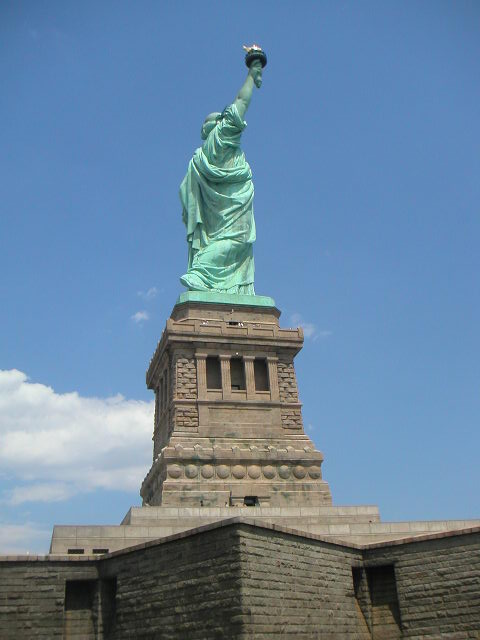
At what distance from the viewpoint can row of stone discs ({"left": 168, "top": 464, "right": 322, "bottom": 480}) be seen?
78.8 ft

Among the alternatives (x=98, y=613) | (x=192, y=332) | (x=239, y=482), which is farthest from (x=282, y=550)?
(x=192, y=332)

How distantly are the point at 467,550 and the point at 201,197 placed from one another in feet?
67.8

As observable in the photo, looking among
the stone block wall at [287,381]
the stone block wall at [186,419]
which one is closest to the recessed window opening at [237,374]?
the stone block wall at [287,381]

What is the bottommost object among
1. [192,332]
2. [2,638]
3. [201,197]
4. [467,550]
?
Result: [2,638]

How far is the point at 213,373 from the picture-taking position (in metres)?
27.1

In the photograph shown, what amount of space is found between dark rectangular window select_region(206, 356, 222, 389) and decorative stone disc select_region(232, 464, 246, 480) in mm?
3340

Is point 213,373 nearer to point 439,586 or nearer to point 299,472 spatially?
point 299,472

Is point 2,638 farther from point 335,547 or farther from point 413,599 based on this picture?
point 413,599

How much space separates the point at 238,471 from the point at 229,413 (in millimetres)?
2366

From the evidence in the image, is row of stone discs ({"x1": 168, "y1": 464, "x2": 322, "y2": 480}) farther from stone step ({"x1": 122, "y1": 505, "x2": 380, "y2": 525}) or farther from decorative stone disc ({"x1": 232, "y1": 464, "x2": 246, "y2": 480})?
stone step ({"x1": 122, "y1": 505, "x2": 380, "y2": 525})

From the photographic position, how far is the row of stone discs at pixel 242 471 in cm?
2402

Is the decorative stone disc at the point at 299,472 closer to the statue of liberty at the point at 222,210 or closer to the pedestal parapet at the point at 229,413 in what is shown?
the pedestal parapet at the point at 229,413

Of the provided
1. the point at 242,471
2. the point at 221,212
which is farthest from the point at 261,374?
the point at 221,212

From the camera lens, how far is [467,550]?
15.6 m
